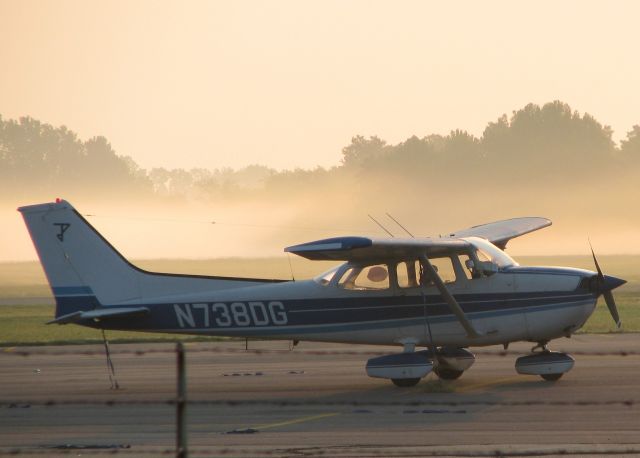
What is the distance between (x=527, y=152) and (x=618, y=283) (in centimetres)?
12559

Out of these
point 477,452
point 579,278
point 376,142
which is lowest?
point 477,452

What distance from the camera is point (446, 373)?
20.7 metres

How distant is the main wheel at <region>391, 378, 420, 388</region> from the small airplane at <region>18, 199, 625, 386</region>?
0.9 inches

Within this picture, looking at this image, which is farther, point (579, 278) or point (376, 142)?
point (376, 142)

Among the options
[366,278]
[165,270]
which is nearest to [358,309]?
[366,278]

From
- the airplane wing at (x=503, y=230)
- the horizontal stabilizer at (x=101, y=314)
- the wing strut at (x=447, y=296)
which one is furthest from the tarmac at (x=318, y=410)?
the airplane wing at (x=503, y=230)

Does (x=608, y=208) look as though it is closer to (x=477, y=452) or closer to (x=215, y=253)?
(x=215, y=253)

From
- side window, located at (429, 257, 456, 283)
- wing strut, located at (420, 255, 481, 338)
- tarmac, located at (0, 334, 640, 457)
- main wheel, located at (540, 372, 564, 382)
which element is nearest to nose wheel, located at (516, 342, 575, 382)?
main wheel, located at (540, 372, 564, 382)

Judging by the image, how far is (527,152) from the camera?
472 ft

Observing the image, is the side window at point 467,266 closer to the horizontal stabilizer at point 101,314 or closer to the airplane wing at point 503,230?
the airplane wing at point 503,230

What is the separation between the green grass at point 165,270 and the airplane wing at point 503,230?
7814 mm

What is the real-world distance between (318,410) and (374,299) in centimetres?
327

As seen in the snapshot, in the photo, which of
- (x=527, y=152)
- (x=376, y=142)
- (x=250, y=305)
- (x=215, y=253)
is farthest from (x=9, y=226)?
(x=250, y=305)

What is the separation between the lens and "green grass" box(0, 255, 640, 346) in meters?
33.6
